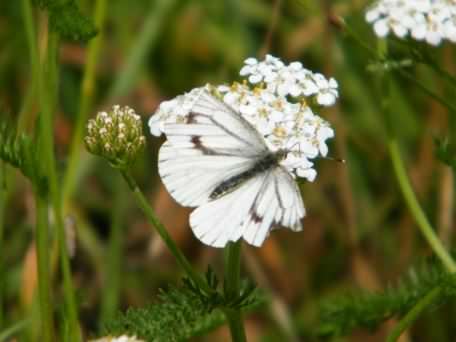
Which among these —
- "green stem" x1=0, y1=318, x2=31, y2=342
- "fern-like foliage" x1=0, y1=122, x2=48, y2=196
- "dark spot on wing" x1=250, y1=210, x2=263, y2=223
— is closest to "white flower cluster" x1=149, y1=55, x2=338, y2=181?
"dark spot on wing" x1=250, y1=210, x2=263, y2=223

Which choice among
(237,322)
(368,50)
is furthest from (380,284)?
(237,322)

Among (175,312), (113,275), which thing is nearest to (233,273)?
(175,312)

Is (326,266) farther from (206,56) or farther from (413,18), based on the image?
(413,18)

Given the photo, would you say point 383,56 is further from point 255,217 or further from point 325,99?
point 255,217

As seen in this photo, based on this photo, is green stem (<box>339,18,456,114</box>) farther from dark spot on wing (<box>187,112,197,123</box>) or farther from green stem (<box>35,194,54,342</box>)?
green stem (<box>35,194,54,342</box>)

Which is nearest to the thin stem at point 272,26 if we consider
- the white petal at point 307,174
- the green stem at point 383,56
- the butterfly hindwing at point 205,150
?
the green stem at point 383,56
